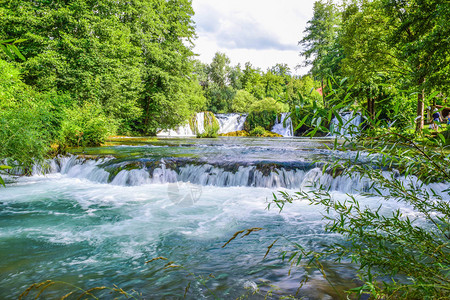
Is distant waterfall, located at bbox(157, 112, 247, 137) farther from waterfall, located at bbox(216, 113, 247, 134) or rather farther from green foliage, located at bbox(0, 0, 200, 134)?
green foliage, located at bbox(0, 0, 200, 134)

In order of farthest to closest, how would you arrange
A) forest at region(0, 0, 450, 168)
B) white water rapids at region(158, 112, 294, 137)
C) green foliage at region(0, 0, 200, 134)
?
white water rapids at region(158, 112, 294, 137) < green foliage at region(0, 0, 200, 134) < forest at region(0, 0, 450, 168)

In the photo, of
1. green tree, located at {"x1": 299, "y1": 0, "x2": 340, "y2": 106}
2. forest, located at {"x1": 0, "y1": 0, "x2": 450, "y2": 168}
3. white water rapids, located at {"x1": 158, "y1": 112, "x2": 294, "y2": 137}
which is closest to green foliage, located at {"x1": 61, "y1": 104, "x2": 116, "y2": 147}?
forest, located at {"x1": 0, "y1": 0, "x2": 450, "y2": 168}

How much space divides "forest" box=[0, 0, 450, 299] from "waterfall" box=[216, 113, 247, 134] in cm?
272

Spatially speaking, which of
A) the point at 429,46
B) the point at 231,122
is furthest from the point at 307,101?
the point at 231,122

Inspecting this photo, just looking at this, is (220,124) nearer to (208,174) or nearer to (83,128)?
(83,128)

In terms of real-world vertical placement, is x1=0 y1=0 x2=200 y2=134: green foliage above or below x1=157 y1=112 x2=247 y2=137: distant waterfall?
above

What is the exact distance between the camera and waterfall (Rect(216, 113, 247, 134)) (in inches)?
1353

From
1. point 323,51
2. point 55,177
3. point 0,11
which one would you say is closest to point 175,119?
point 0,11

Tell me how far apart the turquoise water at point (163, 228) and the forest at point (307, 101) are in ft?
0.64

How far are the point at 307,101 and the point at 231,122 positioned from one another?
33629 millimetres

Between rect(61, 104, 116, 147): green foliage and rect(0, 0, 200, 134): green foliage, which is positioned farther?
rect(0, 0, 200, 134): green foliage

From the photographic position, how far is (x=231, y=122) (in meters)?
34.8

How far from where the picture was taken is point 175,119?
80.3 feet

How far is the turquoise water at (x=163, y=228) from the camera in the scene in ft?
8.60
